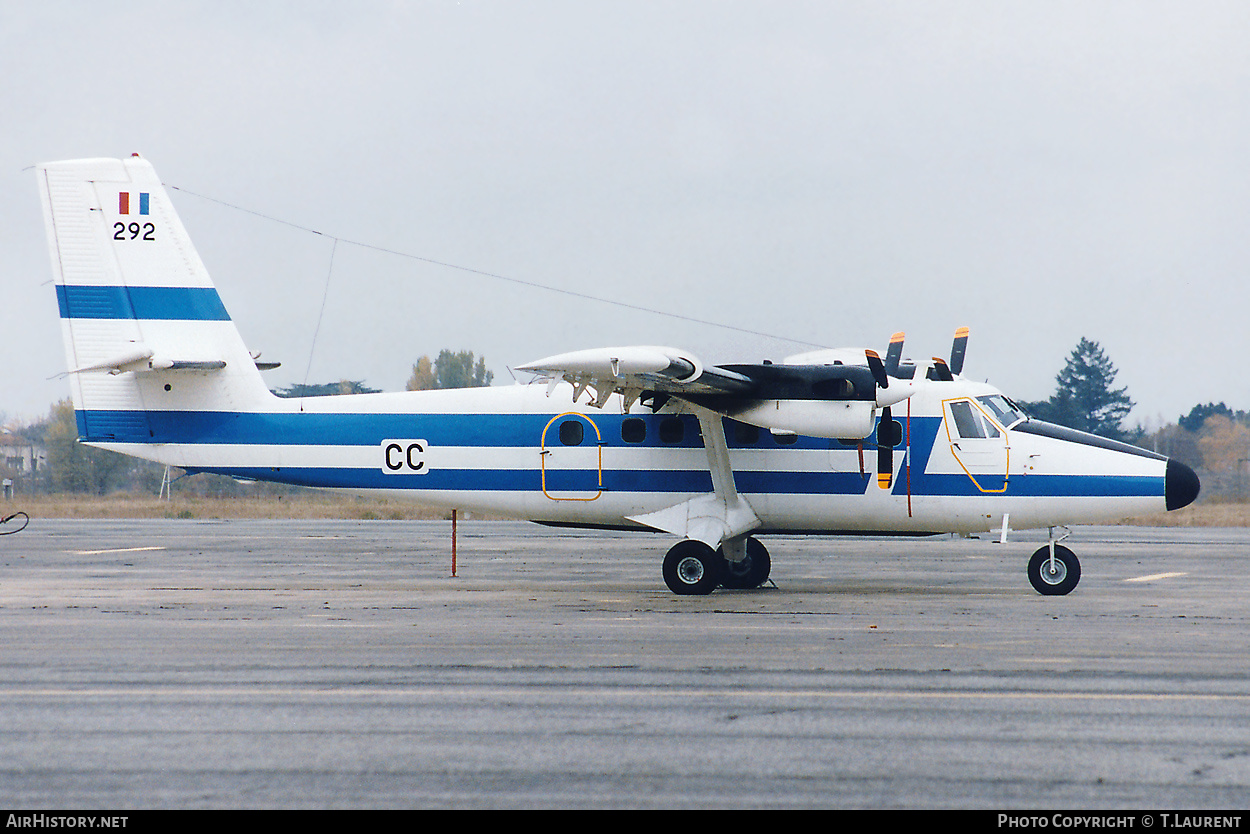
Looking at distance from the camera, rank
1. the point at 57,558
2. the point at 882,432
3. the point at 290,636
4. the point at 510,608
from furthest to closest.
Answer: the point at 57,558 → the point at 882,432 → the point at 510,608 → the point at 290,636

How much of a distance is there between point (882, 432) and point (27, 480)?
229 feet

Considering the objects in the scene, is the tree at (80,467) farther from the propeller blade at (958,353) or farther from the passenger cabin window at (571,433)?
A: the propeller blade at (958,353)

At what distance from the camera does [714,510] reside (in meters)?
16.7

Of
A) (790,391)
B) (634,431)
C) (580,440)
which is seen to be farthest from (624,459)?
(790,391)

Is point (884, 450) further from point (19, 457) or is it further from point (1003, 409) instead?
point (19, 457)

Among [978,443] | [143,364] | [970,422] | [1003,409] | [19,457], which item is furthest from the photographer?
[19,457]

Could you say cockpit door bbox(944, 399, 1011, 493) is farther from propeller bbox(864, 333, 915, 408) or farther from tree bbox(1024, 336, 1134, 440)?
tree bbox(1024, 336, 1134, 440)

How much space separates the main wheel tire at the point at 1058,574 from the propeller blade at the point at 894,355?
11.1 feet

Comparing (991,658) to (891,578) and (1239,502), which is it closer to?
(891,578)

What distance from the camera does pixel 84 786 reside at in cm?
594

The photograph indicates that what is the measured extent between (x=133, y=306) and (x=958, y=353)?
518 inches

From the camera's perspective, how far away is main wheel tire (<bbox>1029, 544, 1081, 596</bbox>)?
15.8m

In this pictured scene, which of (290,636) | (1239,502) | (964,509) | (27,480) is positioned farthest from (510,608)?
(27,480)

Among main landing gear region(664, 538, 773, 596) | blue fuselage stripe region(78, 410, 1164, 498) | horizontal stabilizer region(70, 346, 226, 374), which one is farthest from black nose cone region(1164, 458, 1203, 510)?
horizontal stabilizer region(70, 346, 226, 374)
